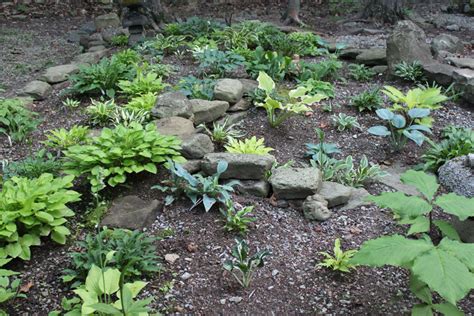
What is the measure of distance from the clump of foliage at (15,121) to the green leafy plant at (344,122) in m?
3.18

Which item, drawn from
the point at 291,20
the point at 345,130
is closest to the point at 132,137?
the point at 345,130

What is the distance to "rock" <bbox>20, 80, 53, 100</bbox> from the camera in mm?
6484

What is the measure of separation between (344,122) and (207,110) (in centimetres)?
144

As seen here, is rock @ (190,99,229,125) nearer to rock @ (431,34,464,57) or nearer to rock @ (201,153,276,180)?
rock @ (201,153,276,180)

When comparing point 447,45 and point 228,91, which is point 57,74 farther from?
point 447,45

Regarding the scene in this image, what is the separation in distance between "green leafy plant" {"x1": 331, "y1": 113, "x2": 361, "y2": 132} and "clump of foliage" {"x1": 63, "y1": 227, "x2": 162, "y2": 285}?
2699 mm

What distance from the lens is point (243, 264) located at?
3.16 metres

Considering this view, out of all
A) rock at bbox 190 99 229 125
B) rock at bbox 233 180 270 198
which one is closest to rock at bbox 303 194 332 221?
rock at bbox 233 180 270 198

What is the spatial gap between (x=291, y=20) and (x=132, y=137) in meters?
6.92

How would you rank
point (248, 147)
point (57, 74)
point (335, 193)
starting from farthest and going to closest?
1. point (57, 74)
2. point (248, 147)
3. point (335, 193)

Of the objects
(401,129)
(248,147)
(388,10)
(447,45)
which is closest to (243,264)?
(248,147)

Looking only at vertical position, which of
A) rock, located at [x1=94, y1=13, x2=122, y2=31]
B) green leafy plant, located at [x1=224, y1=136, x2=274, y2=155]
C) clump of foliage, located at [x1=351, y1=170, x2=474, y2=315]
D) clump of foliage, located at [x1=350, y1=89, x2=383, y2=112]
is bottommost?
rock, located at [x1=94, y1=13, x2=122, y2=31]

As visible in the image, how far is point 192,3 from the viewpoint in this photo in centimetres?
1302

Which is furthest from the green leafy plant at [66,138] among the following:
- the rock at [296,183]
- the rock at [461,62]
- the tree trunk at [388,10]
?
the tree trunk at [388,10]
